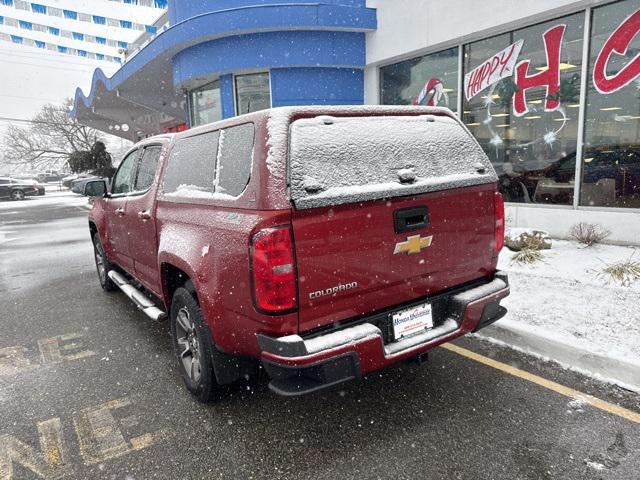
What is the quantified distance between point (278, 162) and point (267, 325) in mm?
886

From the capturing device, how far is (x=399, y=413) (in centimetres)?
295

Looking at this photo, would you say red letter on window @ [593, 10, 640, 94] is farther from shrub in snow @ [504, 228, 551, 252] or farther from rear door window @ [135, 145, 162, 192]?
rear door window @ [135, 145, 162, 192]

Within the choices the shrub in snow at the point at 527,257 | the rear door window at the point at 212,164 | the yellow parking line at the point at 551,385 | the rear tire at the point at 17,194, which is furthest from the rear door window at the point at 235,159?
the rear tire at the point at 17,194

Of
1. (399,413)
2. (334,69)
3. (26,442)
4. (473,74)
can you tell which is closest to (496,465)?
(399,413)

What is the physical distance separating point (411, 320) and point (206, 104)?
1359cm

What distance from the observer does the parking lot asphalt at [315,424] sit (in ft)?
8.07

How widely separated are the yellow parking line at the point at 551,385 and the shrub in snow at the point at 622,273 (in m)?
2.42

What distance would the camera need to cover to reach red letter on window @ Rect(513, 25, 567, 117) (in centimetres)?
780

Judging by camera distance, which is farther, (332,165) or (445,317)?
(445,317)

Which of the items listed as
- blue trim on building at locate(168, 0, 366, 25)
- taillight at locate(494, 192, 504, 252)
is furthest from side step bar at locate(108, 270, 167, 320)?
blue trim on building at locate(168, 0, 366, 25)

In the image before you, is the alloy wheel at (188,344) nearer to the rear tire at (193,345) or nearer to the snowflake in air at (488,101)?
the rear tire at (193,345)

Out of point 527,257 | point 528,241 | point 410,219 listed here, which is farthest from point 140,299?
point 528,241

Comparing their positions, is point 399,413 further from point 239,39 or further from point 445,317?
point 239,39

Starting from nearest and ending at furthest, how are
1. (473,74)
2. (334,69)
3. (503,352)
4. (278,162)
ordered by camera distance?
(278,162) < (503,352) < (473,74) < (334,69)
